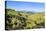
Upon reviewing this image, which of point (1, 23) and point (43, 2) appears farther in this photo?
point (43, 2)

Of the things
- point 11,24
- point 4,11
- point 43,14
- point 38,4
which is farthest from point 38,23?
point 4,11

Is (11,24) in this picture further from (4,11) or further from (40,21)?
(40,21)

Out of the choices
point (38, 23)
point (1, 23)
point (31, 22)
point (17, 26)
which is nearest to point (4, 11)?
point (1, 23)

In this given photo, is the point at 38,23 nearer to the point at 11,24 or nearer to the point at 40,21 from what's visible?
the point at 40,21

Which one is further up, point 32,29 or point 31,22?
point 31,22

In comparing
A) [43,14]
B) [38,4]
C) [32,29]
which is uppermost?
[38,4]

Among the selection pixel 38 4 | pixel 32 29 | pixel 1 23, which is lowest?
pixel 32 29
